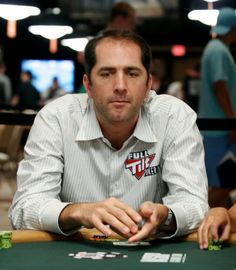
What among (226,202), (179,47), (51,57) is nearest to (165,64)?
(179,47)

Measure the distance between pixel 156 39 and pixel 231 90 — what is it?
54.7ft

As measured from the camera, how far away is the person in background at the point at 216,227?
1830 mm

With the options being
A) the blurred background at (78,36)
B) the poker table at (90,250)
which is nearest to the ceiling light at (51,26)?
the blurred background at (78,36)

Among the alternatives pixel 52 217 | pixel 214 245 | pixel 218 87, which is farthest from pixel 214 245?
pixel 218 87

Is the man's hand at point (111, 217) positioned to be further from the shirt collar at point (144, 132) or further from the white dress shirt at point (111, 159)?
the shirt collar at point (144, 132)

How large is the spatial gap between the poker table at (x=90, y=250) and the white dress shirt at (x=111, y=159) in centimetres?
28

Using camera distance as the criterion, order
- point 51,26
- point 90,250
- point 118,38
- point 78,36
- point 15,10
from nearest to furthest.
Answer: point 90,250, point 118,38, point 15,10, point 51,26, point 78,36

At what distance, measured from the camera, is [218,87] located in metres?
4.21

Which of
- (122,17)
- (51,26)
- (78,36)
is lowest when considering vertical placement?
(78,36)

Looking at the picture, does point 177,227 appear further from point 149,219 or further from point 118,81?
point 118,81

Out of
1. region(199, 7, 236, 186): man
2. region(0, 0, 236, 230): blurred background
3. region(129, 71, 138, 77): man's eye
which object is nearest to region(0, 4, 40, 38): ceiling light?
region(0, 0, 236, 230): blurred background

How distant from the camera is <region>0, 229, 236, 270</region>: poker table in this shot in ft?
5.14

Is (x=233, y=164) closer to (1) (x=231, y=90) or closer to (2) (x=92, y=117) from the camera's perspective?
(1) (x=231, y=90)

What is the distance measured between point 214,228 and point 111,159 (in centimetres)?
56
